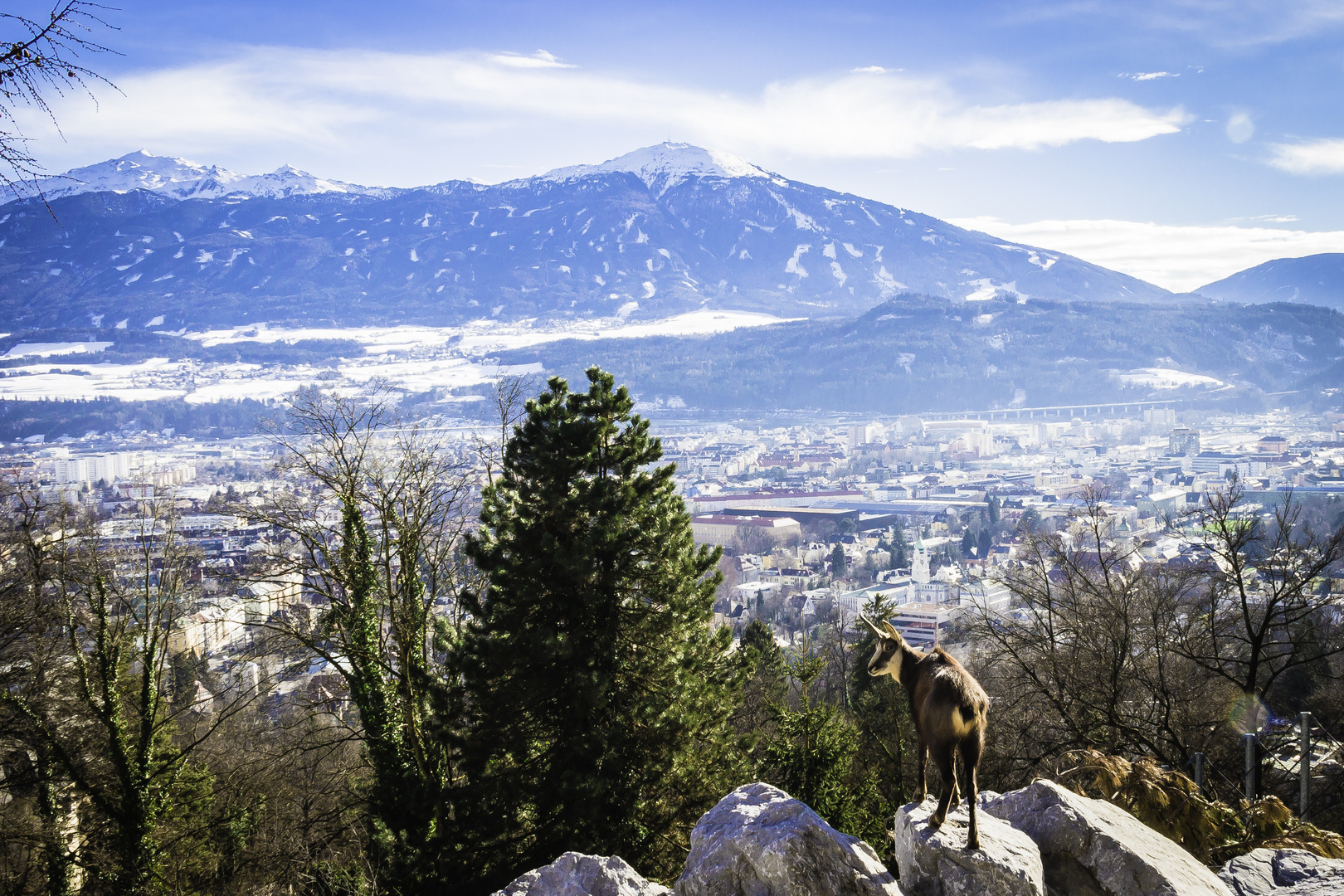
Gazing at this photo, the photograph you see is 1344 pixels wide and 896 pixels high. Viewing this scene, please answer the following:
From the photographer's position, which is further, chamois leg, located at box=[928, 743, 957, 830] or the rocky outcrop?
the rocky outcrop

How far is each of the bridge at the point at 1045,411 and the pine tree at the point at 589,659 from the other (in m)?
174

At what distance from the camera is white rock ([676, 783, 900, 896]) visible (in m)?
5.93

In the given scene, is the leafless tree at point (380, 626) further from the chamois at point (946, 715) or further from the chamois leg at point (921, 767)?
the chamois at point (946, 715)

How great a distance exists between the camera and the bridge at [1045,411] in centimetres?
17544

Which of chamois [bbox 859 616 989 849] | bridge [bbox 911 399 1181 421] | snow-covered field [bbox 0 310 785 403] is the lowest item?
bridge [bbox 911 399 1181 421]

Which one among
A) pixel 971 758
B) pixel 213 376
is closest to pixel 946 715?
pixel 971 758

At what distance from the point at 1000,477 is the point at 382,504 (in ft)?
347

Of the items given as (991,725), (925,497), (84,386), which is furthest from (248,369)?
(991,725)

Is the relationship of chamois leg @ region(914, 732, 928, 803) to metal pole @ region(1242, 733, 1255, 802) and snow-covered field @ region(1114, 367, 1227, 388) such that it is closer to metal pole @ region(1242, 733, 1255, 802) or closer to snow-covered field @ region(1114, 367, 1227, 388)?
metal pole @ region(1242, 733, 1255, 802)

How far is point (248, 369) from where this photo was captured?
581 ft

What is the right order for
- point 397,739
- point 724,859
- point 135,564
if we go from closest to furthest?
point 724,859
point 397,739
point 135,564

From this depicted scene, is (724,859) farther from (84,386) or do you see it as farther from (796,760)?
(84,386)

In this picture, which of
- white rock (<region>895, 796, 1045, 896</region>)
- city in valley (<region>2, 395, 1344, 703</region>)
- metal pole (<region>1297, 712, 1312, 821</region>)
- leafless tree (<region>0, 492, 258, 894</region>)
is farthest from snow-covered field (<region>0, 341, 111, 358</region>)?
metal pole (<region>1297, 712, 1312, 821</region>)

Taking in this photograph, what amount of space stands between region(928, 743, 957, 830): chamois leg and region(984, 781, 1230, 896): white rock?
102cm
